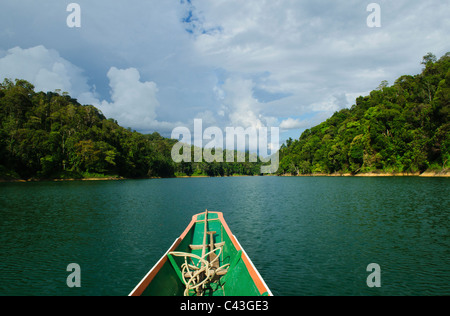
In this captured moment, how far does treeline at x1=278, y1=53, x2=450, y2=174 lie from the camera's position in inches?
2424

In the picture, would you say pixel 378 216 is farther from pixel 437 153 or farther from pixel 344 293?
pixel 437 153

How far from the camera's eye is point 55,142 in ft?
264

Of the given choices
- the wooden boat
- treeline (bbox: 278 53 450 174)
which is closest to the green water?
the wooden boat

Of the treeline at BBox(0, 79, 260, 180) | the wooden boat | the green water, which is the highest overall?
the treeline at BBox(0, 79, 260, 180)

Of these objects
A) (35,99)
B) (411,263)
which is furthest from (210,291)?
(35,99)

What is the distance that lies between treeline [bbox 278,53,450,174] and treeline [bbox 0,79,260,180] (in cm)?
9234

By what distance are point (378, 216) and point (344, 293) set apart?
540 inches

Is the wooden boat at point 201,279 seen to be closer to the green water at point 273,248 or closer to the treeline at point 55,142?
the green water at point 273,248

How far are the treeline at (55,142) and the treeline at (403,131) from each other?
303 feet

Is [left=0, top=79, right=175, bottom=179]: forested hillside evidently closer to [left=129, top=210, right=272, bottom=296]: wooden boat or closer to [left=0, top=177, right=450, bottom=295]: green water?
[left=0, top=177, right=450, bottom=295]: green water

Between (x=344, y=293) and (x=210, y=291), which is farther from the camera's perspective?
(x=344, y=293)

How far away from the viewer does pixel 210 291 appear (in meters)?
7.07

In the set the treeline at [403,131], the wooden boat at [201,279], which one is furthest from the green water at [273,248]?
the treeline at [403,131]
